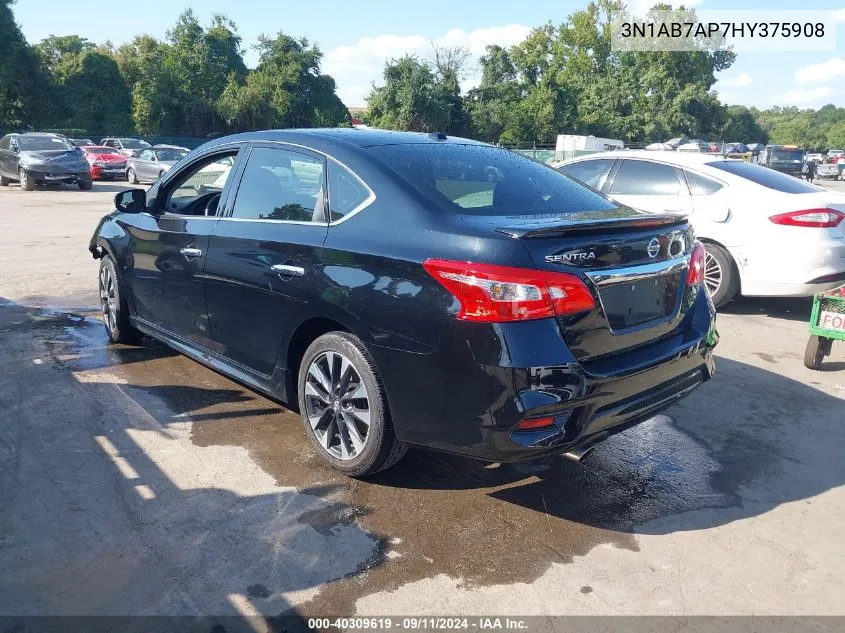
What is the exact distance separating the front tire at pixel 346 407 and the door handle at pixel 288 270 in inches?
13.8

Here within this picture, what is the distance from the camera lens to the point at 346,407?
3.58 m

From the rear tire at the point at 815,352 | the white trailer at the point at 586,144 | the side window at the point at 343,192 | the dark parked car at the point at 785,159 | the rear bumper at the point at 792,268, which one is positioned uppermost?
the white trailer at the point at 586,144

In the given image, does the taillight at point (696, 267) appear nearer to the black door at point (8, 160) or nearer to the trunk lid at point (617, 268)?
the trunk lid at point (617, 268)

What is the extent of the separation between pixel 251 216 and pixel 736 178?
5.28 metres

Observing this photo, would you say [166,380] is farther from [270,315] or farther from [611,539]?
[611,539]

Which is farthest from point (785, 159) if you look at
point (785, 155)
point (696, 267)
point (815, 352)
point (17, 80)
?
point (17, 80)

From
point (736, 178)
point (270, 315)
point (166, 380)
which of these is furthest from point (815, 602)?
point (736, 178)

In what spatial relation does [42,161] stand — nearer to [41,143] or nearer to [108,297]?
[41,143]

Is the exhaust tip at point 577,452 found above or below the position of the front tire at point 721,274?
below

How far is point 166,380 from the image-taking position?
511 cm

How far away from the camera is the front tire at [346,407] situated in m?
3.38

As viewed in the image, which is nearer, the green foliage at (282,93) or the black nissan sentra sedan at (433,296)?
the black nissan sentra sedan at (433,296)

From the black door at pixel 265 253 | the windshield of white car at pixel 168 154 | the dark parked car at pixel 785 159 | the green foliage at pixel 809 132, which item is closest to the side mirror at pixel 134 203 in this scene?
the black door at pixel 265 253

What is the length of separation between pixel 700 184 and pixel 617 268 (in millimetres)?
4903
